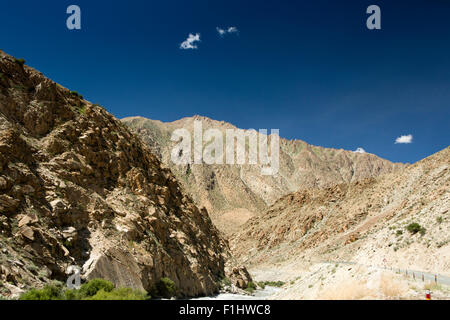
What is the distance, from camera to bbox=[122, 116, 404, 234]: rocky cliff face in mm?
119188

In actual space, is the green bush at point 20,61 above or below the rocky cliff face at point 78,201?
above

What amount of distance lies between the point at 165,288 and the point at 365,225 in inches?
1706

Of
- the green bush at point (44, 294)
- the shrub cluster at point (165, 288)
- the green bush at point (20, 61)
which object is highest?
the green bush at point (20, 61)

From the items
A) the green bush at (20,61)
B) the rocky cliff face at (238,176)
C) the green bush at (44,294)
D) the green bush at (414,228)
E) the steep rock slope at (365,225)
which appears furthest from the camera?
the rocky cliff face at (238,176)

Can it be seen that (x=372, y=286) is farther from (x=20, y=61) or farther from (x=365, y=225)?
(x=365, y=225)

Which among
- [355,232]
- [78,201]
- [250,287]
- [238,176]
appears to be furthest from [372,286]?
[238,176]

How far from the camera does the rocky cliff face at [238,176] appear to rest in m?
119

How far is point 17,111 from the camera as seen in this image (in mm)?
23141

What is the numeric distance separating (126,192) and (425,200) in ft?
132

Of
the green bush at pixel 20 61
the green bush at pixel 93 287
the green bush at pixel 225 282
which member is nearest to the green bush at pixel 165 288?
the green bush at pixel 93 287

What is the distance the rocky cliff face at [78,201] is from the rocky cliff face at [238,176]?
73.9m

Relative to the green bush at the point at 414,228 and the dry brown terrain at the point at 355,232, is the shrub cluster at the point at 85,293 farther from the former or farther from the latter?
the green bush at the point at 414,228
